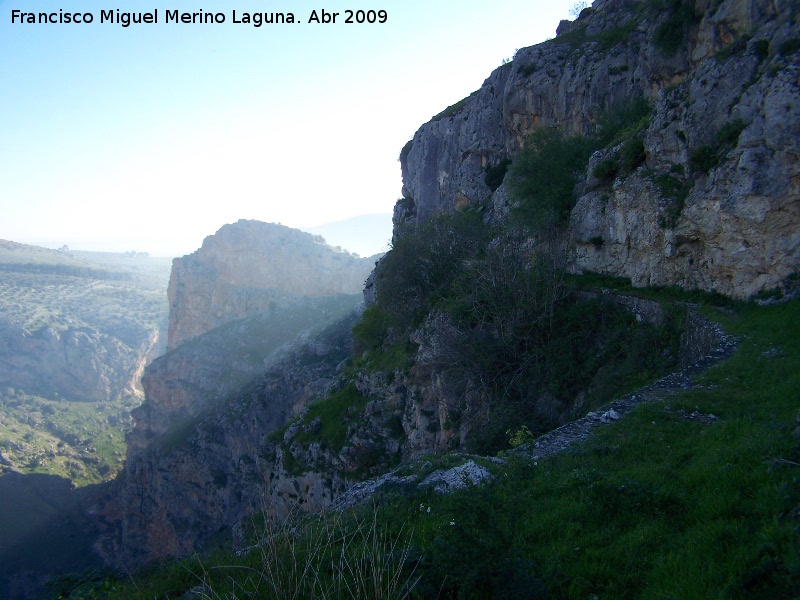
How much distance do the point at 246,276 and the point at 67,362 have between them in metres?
56.8

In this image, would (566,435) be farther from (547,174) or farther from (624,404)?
(547,174)

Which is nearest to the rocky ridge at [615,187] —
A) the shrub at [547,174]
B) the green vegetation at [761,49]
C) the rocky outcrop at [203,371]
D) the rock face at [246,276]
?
the green vegetation at [761,49]

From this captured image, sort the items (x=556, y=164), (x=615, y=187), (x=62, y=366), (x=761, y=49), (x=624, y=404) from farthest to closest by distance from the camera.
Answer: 1. (x=62, y=366)
2. (x=556, y=164)
3. (x=615, y=187)
4. (x=761, y=49)
5. (x=624, y=404)

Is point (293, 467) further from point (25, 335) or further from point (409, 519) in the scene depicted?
point (25, 335)

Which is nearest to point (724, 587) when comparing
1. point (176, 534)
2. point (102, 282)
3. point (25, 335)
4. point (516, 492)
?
point (516, 492)

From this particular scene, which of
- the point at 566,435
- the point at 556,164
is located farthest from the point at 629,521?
the point at 556,164

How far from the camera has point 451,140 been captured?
127 feet

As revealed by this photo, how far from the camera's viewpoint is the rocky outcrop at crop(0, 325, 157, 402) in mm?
115938

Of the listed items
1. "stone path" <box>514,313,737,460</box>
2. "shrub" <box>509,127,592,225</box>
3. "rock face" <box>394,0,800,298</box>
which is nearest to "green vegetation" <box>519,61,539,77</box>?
"rock face" <box>394,0,800,298</box>

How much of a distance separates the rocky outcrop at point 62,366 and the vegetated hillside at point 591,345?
11421 cm

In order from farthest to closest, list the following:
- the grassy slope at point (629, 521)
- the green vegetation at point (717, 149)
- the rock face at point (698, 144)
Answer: the green vegetation at point (717, 149)
the rock face at point (698, 144)
the grassy slope at point (629, 521)

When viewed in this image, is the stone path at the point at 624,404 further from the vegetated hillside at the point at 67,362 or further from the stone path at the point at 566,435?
the vegetated hillside at the point at 67,362

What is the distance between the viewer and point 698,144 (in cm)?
1406

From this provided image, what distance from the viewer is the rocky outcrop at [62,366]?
11594cm
